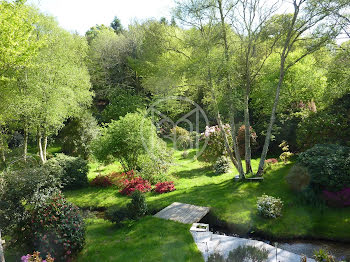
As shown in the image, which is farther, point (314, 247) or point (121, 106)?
point (121, 106)

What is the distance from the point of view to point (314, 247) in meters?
8.51

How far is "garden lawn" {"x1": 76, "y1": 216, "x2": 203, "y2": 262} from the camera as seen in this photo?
314 inches

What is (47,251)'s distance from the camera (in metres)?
7.43

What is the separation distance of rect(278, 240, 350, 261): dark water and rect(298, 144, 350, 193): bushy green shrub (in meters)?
2.33

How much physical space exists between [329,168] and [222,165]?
7.25 metres

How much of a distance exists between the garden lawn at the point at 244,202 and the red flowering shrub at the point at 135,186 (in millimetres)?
397

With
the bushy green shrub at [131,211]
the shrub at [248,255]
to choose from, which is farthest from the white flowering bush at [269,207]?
the bushy green shrub at [131,211]

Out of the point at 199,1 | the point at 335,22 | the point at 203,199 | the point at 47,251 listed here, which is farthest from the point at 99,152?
the point at 335,22

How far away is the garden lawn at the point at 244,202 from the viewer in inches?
364

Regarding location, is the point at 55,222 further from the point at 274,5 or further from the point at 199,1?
the point at 274,5

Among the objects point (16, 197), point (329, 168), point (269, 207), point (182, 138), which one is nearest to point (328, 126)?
point (329, 168)

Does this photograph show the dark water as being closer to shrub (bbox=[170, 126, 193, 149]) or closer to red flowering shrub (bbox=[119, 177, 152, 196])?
red flowering shrub (bbox=[119, 177, 152, 196])

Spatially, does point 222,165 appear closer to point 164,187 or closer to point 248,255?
point 164,187

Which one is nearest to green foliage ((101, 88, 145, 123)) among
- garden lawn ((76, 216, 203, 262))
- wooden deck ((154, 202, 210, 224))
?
wooden deck ((154, 202, 210, 224))
